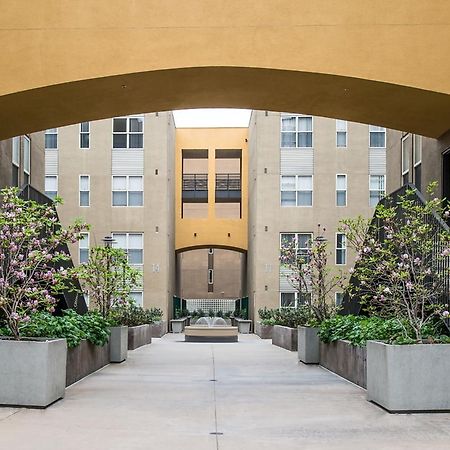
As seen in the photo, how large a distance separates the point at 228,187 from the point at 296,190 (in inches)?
350

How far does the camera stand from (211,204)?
159ft

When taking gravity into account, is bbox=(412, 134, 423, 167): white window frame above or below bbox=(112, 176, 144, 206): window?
below

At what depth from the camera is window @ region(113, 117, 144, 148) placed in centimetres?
4269

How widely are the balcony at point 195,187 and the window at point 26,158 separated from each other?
2943cm

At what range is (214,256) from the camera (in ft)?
196

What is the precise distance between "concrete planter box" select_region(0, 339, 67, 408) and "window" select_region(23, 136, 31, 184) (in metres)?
10.6

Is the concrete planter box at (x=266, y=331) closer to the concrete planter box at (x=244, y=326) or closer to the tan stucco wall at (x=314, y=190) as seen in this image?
the tan stucco wall at (x=314, y=190)

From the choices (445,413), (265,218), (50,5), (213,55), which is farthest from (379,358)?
(265,218)

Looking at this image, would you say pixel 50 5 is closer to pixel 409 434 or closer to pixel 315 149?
pixel 409 434

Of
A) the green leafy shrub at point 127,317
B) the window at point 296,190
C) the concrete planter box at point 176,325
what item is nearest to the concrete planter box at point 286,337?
the green leafy shrub at point 127,317

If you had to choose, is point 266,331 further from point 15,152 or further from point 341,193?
point 15,152

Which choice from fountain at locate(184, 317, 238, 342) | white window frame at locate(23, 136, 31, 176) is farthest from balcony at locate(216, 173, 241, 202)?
white window frame at locate(23, 136, 31, 176)

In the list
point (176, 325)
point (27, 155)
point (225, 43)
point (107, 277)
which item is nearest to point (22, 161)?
point (27, 155)

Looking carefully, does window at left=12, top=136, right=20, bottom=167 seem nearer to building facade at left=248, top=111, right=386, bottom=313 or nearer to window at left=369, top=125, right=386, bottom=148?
building facade at left=248, top=111, right=386, bottom=313
